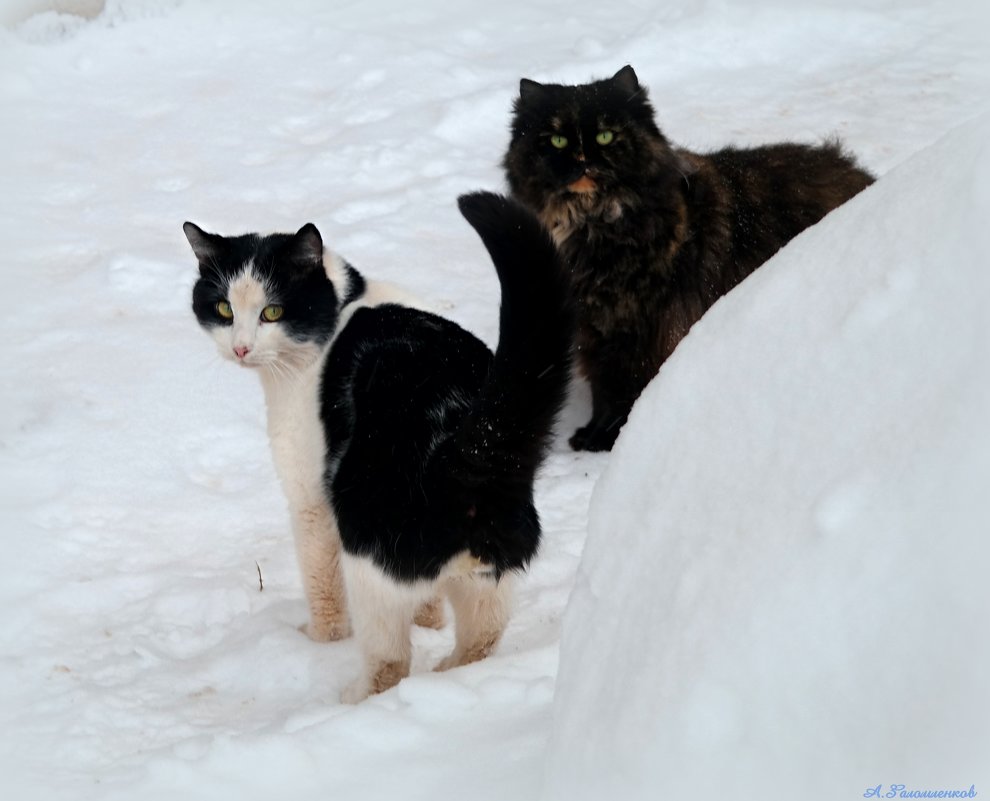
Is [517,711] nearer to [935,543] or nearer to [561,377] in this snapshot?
[561,377]

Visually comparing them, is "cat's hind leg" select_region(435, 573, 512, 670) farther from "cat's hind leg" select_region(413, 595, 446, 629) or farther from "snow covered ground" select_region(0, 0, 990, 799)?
"cat's hind leg" select_region(413, 595, 446, 629)

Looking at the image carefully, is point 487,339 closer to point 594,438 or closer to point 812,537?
point 594,438

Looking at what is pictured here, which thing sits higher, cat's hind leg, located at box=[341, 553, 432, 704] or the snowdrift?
the snowdrift

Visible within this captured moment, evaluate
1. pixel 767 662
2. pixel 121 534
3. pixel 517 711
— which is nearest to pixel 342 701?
pixel 517 711

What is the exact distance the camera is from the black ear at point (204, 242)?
341 centimetres

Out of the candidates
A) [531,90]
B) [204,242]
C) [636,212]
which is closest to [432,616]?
[204,242]

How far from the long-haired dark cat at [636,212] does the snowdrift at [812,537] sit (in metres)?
2.42

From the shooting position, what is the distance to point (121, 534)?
3926mm

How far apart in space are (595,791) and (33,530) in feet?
9.10

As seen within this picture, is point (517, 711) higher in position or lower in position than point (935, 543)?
lower

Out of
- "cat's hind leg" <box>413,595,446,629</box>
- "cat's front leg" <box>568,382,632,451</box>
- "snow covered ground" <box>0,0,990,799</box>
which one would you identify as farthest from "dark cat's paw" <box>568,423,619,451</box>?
"cat's hind leg" <box>413,595,446,629</box>

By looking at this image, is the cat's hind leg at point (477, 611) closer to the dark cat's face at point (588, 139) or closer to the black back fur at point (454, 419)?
the black back fur at point (454, 419)

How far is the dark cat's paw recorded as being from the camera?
451 cm


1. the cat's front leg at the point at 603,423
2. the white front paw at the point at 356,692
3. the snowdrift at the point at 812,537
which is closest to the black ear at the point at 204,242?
the white front paw at the point at 356,692
